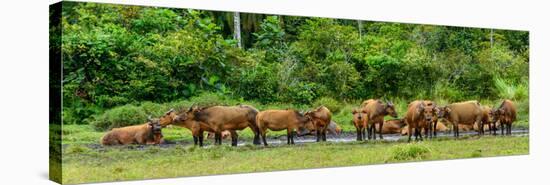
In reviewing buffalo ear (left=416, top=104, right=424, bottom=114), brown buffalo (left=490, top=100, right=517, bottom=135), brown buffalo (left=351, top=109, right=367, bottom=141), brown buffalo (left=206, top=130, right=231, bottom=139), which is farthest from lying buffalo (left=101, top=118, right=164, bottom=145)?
brown buffalo (left=490, top=100, right=517, bottom=135)

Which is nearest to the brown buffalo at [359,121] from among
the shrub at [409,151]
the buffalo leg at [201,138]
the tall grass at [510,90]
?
the shrub at [409,151]

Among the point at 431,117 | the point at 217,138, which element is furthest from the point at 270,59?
the point at 431,117

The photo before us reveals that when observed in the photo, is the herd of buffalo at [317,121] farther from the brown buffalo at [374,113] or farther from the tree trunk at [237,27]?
the tree trunk at [237,27]

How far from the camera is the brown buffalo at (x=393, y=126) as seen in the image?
45.0 feet

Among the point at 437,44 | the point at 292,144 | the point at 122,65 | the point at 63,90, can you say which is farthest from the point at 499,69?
the point at 63,90

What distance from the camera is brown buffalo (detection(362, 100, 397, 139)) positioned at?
1348 cm

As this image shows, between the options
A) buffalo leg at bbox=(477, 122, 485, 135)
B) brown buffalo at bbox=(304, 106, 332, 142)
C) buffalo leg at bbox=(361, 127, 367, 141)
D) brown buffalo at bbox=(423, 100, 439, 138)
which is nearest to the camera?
brown buffalo at bbox=(304, 106, 332, 142)

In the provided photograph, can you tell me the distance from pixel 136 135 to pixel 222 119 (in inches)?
57.2

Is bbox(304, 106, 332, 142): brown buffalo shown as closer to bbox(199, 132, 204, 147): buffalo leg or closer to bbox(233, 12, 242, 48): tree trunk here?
bbox(233, 12, 242, 48): tree trunk

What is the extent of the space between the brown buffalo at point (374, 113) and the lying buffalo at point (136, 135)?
3.81m

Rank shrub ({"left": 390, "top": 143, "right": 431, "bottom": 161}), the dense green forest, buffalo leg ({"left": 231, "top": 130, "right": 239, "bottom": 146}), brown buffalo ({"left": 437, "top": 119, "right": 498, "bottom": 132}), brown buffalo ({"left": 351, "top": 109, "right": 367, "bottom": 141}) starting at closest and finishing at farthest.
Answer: the dense green forest → buffalo leg ({"left": 231, "top": 130, "right": 239, "bottom": 146}) → brown buffalo ({"left": 351, "top": 109, "right": 367, "bottom": 141}) → shrub ({"left": 390, "top": 143, "right": 431, "bottom": 161}) → brown buffalo ({"left": 437, "top": 119, "right": 498, "bottom": 132})

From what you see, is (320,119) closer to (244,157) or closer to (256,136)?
(256,136)

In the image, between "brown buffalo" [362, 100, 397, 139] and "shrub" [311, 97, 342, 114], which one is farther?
"brown buffalo" [362, 100, 397, 139]

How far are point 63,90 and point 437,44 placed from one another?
7144 millimetres
